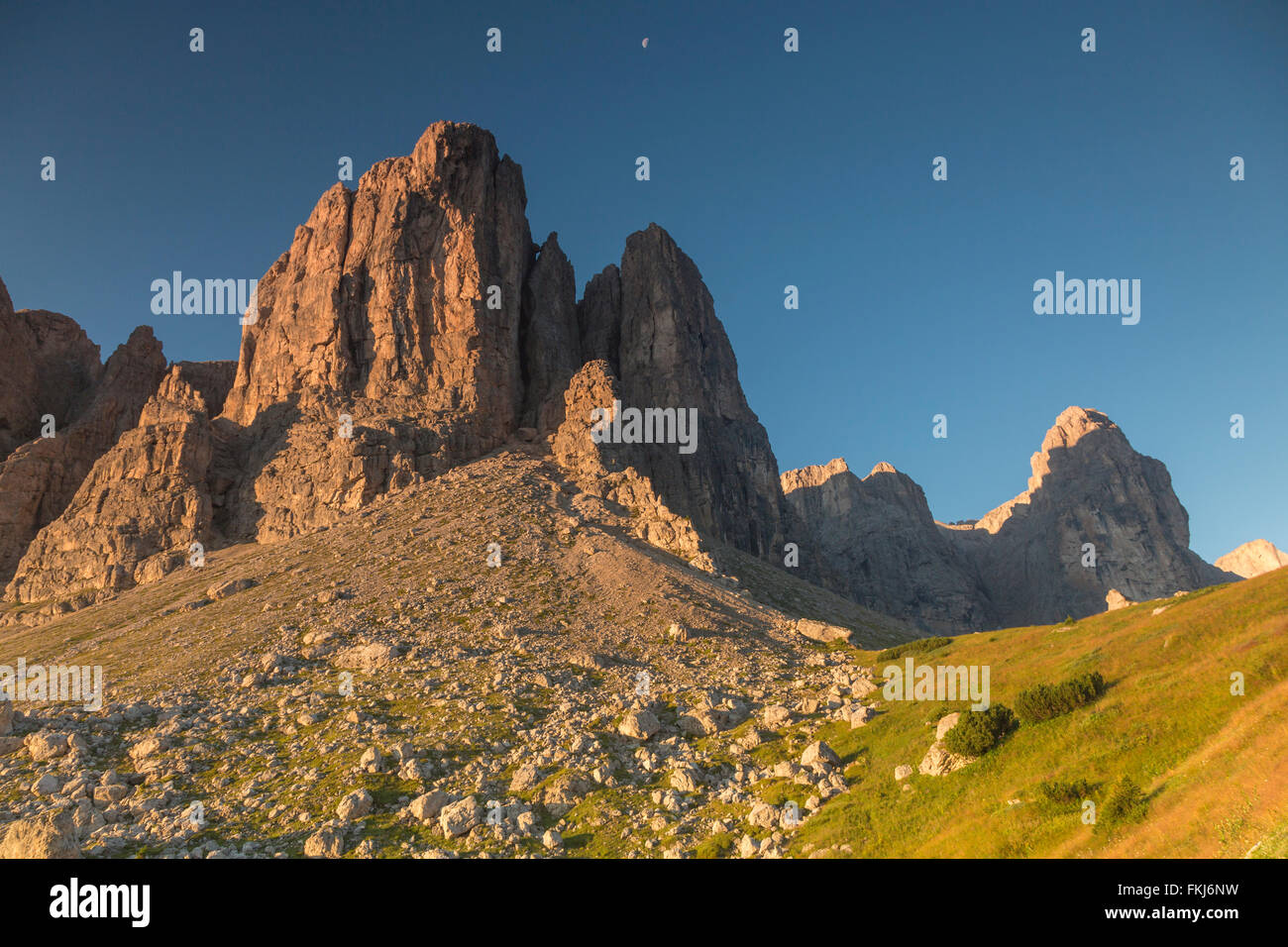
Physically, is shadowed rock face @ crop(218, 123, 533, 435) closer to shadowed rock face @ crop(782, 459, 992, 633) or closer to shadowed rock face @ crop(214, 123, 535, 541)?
shadowed rock face @ crop(214, 123, 535, 541)

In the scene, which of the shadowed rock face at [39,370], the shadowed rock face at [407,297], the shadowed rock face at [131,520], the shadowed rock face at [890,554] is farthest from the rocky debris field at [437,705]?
the shadowed rock face at [890,554]

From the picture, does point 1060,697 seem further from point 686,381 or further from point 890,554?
point 890,554

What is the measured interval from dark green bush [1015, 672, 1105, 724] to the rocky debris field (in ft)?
27.3

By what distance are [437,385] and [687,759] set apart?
70105 mm

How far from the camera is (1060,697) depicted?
25.6 meters

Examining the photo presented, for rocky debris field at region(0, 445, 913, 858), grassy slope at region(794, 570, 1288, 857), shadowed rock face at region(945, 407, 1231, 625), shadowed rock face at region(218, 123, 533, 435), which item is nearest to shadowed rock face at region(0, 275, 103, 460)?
shadowed rock face at region(218, 123, 533, 435)

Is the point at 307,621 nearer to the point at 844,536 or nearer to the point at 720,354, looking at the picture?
the point at 720,354

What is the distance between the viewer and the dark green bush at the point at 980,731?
25.2m

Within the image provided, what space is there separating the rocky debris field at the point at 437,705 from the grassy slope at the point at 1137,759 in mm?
3952

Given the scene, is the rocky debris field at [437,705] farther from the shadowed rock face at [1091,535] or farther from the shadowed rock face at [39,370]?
the shadowed rock face at [1091,535]

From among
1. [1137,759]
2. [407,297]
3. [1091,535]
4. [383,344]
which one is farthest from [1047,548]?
[1137,759]

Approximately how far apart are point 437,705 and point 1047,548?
165 metres

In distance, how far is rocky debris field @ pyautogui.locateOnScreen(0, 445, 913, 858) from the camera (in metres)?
27.0
